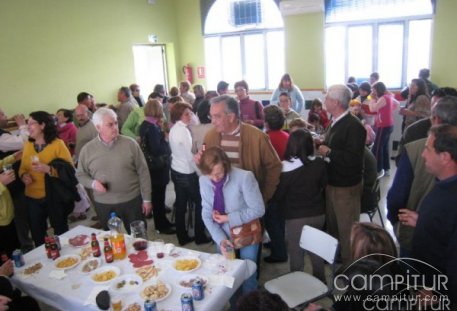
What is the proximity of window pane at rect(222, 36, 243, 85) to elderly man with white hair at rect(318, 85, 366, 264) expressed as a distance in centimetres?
644

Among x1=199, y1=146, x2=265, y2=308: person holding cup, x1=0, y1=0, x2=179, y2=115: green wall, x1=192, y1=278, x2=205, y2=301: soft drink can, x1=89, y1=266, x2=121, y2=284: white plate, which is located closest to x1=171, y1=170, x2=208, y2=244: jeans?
x1=199, y1=146, x2=265, y2=308: person holding cup

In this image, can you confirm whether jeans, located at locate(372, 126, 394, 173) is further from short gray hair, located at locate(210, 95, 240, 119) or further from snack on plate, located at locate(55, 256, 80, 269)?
snack on plate, located at locate(55, 256, 80, 269)

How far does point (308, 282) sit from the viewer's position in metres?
2.38

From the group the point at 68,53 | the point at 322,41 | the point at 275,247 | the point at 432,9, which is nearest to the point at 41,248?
the point at 275,247

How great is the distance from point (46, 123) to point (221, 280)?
6.84 ft

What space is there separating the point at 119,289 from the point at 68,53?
18.1ft

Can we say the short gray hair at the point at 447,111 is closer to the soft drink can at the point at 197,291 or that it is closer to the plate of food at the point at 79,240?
the soft drink can at the point at 197,291

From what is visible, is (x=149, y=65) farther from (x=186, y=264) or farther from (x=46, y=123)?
(x=186, y=264)

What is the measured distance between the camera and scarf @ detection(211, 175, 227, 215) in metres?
2.37

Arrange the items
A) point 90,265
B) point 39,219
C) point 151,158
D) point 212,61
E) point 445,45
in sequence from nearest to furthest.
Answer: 1. point 90,265
2. point 39,219
3. point 151,158
4. point 445,45
5. point 212,61

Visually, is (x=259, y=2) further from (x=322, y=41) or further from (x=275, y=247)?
(x=275, y=247)

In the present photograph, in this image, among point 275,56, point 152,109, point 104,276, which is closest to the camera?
point 104,276

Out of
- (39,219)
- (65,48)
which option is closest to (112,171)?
(39,219)

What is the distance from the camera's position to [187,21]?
8961 mm
